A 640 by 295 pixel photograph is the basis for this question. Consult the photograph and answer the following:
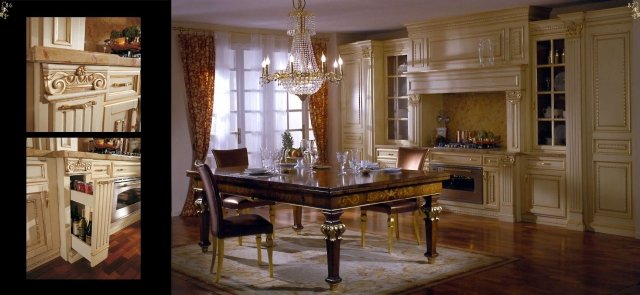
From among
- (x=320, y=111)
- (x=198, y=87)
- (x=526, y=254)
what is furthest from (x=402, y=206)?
(x=320, y=111)

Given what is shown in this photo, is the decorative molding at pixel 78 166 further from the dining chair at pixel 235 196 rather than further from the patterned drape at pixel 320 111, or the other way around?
the patterned drape at pixel 320 111

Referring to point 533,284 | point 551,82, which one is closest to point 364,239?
point 533,284

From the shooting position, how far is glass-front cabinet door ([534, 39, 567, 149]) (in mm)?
6867

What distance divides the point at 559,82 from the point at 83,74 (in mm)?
5791

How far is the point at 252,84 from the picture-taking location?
27.2 feet

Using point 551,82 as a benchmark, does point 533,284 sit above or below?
below

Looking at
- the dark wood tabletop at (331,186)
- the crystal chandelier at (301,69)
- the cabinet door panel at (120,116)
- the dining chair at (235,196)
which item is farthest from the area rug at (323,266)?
the cabinet door panel at (120,116)

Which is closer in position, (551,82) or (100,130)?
(100,130)

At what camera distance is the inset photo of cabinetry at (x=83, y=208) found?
1.96 m

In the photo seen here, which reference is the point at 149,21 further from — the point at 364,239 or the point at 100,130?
the point at 364,239

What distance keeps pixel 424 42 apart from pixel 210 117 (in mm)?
2641

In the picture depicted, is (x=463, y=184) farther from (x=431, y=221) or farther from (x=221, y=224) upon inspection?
(x=221, y=224)

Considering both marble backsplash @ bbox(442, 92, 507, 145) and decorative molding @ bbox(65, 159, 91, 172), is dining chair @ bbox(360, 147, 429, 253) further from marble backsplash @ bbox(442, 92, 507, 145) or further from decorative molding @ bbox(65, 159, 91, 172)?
decorative molding @ bbox(65, 159, 91, 172)

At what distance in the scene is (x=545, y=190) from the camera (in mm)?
6957
